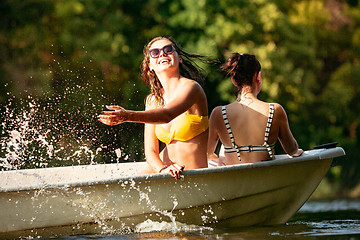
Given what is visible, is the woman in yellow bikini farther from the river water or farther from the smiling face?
the river water

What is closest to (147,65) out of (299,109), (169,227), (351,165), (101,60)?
(169,227)

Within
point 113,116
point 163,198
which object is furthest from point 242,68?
point 113,116

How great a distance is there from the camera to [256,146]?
19.4 feet

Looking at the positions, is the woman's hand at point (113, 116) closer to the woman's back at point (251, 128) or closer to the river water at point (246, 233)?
the river water at point (246, 233)

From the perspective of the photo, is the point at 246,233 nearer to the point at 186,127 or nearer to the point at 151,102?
the point at 186,127

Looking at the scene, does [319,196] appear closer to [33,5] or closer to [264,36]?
[264,36]

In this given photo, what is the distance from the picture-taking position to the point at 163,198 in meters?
5.68

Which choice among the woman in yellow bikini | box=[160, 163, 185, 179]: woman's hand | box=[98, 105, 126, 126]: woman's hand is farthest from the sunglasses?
box=[98, 105, 126, 126]: woman's hand

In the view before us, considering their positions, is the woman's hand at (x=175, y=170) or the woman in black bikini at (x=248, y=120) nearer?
the woman's hand at (x=175, y=170)

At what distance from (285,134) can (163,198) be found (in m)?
1.22

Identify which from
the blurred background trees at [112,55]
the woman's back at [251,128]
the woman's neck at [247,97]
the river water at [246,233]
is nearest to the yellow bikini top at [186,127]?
the woman's back at [251,128]

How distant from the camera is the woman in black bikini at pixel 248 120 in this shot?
19.2 feet

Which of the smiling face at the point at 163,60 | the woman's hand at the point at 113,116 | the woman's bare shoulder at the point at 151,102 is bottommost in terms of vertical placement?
the woman's hand at the point at 113,116

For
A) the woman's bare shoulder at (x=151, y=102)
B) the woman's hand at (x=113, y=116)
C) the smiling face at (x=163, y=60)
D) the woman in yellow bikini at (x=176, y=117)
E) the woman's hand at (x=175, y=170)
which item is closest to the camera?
the woman's hand at (x=113, y=116)
